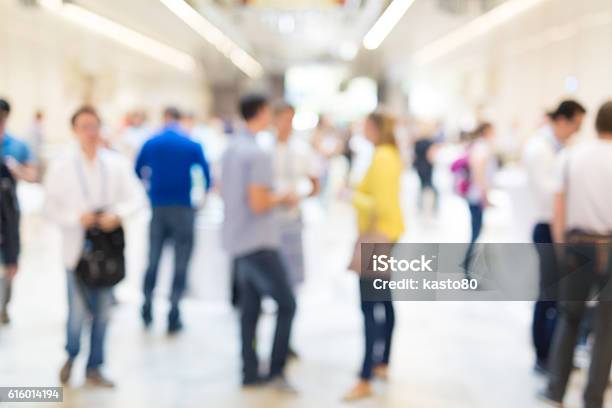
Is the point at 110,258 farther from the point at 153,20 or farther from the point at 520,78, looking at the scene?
the point at 520,78

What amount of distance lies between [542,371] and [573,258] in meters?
1.42

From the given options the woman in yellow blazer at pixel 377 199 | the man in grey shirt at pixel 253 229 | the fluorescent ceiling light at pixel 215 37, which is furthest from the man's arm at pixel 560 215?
the fluorescent ceiling light at pixel 215 37

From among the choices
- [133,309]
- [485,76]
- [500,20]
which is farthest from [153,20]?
[485,76]

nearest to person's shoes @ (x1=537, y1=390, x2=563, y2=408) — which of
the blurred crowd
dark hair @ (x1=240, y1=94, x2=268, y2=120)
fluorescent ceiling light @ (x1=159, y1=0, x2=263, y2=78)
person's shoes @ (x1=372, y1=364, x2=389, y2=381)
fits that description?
the blurred crowd

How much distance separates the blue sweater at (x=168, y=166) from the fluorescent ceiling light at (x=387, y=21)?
4.62ft

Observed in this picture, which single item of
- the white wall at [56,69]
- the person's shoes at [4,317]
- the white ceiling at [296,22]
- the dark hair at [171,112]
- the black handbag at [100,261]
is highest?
the white ceiling at [296,22]

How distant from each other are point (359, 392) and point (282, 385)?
0.40 m

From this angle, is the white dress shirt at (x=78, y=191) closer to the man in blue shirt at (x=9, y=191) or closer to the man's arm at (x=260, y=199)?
the man in blue shirt at (x=9, y=191)

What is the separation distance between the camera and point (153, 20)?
5676mm

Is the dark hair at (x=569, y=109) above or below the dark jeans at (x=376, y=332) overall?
above

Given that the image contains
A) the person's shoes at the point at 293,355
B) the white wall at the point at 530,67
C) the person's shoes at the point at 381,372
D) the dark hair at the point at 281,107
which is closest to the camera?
the white wall at the point at 530,67

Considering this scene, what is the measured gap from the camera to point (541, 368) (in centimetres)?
364

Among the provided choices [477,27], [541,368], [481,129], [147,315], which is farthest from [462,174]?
[147,315]

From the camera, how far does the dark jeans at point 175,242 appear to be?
4195 mm
